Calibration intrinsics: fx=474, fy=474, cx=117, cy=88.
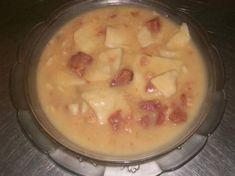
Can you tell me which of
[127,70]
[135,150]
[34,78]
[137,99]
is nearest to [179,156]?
[135,150]

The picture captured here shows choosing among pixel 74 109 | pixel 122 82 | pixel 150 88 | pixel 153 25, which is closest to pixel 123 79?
pixel 122 82

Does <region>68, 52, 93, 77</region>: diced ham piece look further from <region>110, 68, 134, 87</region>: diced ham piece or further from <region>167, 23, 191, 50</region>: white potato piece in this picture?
<region>167, 23, 191, 50</region>: white potato piece

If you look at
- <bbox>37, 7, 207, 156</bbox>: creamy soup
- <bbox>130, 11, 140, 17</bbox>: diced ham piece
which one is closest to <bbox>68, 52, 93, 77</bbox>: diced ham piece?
<bbox>37, 7, 207, 156</bbox>: creamy soup

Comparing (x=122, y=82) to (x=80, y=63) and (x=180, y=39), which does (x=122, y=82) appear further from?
(x=180, y=39)

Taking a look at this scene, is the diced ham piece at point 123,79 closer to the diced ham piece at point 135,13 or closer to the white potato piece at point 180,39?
the white potato piece at point 180,39

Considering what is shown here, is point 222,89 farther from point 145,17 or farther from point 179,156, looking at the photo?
point 145,17
